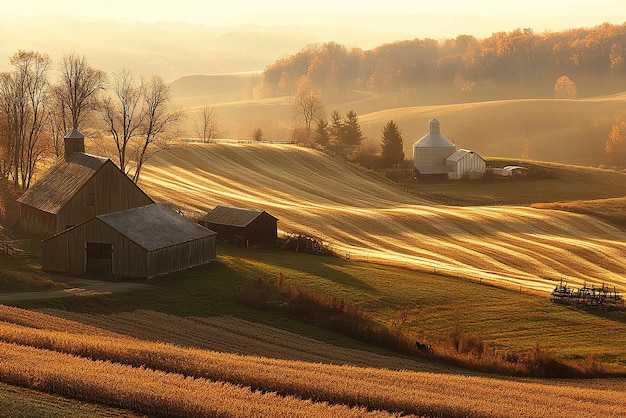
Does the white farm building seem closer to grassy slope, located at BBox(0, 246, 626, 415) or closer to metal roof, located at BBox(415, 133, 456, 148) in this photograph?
metal roof, located at BBox(415, 133, 456, 148)

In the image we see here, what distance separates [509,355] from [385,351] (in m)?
6.23

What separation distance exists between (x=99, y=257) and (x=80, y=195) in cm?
930

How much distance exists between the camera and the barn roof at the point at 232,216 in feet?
226

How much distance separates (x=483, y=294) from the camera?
55.6 meters

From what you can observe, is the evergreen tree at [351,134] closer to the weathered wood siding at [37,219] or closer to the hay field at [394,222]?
the hay field at [394,222]

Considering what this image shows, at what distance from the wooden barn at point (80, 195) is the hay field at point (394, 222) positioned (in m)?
12.5

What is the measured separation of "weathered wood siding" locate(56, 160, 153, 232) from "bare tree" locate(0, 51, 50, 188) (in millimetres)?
19165

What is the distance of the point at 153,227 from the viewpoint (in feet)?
191

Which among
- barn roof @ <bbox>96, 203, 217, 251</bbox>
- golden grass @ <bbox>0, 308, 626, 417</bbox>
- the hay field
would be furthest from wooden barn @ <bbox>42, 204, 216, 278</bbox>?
golden grass @ <bbox>0, 308, 626, 417</bbox>

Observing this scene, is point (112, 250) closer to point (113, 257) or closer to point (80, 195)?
point (113, 257)

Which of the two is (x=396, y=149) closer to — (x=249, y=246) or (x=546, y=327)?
(x=249, y=246)

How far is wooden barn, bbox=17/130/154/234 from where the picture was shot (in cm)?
6278

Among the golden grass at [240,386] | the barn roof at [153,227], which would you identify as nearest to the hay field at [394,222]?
the barn roof at [153,227]

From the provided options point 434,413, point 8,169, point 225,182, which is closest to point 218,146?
point 225,182
